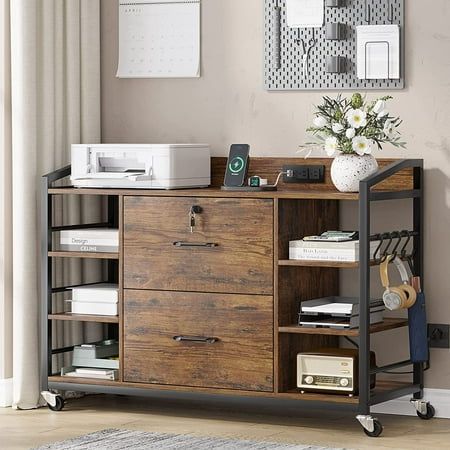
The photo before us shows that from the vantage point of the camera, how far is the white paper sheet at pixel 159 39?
4.89 meters

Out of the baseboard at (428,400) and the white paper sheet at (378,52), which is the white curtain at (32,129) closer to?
the white paper sheet at (378,52)

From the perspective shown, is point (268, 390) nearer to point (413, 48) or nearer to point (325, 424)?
point (325, 424)

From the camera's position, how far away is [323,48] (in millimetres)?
4664

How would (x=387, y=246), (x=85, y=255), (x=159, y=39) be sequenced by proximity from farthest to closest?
(x=159, y=39) < (x=85, y=255) < (x=387, y=246)

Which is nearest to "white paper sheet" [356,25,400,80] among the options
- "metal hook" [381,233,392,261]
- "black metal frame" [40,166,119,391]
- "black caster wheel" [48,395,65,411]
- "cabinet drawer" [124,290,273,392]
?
"metal hook" [381,233,392,261]

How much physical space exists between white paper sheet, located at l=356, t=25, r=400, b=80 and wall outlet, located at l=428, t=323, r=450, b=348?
0.95 metres

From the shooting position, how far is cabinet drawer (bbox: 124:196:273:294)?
14.2ft

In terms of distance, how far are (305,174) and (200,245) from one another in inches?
21.1

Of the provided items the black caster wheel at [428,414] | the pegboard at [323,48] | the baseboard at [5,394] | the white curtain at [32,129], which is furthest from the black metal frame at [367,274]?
the baseboard at [5,394]

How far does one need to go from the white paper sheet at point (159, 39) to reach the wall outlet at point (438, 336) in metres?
1.38

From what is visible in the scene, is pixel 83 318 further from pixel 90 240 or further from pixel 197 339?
pixel 197 339

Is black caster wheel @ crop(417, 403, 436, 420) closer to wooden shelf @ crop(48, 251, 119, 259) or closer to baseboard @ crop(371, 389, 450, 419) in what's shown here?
baseboard @ crop(371, 389, 450, 419)

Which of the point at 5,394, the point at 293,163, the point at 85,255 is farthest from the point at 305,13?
the point at 5,394

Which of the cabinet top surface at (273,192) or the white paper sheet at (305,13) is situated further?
the white paper sheet at (305,13)
